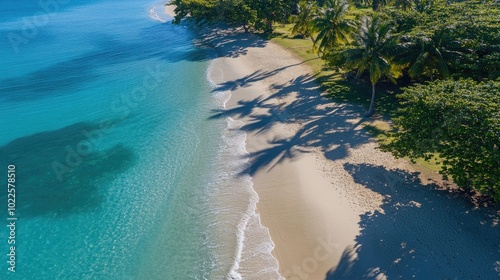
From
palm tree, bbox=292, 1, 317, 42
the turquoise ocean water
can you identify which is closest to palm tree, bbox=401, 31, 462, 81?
palm tree, bbox=292, 1, 317, 42

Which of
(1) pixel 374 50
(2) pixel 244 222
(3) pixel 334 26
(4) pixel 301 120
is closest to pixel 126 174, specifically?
(2) pixel 244 222

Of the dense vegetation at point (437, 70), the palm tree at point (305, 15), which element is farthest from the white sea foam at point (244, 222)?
the palm tree at point (305, 15)

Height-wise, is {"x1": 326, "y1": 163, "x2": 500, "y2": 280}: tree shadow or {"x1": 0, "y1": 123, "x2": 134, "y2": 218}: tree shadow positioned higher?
{"x1": 326, "y1": 163, "x2": 500, "y2": 280}: tree shadow

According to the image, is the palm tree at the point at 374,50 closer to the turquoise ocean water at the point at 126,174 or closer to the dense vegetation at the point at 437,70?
the dense vegetation at the point at 437,70

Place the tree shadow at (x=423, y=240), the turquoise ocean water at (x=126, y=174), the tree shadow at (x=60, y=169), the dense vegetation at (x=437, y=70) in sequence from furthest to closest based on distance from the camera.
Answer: the tree shadow at (x=60, y=169)
the turquoise ocean water at (x=126, y=174)
the dense vegetation at (x=437, y=70)
the tree shadow at (x=423, y=240)

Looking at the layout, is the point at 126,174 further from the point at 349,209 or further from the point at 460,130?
the point at 460,130

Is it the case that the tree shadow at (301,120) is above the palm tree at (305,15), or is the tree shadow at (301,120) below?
below

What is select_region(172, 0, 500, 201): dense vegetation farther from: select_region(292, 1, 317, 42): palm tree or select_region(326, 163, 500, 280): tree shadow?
select_region(326, 163, 500, 280): tree shadow
